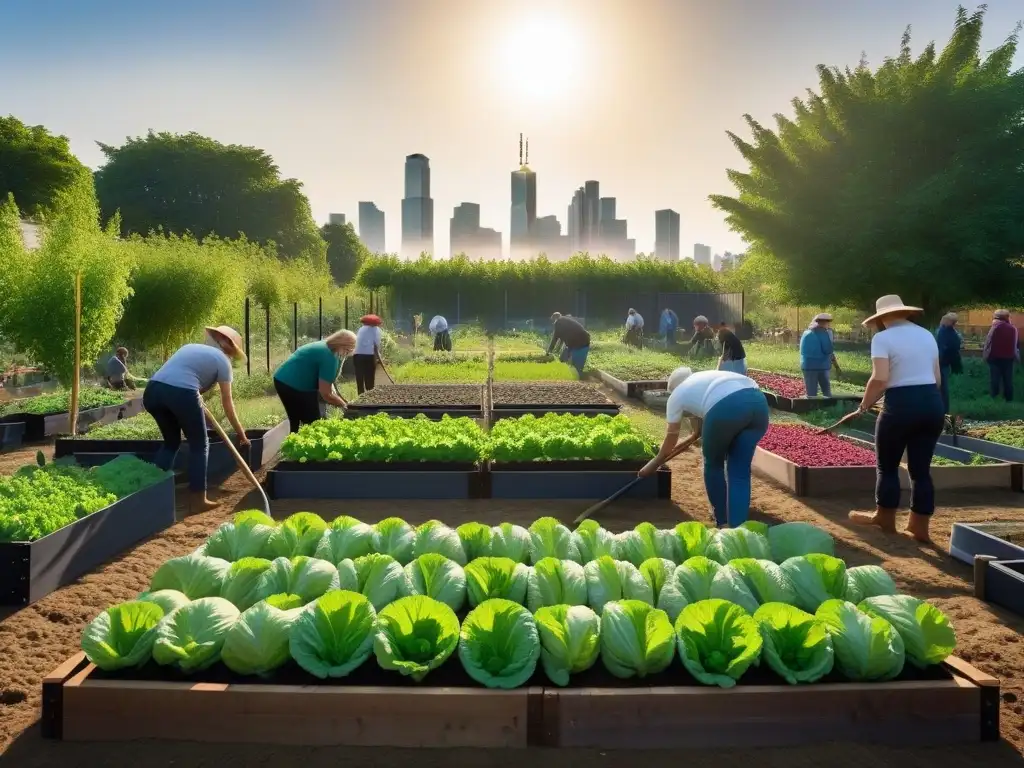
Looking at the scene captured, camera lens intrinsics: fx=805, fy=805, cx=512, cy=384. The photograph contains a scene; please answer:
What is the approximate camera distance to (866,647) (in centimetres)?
316

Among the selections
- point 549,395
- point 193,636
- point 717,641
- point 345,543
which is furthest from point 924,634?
point 549,395

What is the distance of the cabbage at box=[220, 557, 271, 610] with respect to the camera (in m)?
3.75

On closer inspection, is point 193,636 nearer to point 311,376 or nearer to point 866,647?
point 866,647

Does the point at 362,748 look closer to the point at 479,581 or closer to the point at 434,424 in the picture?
the point at 479,581

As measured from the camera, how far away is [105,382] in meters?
16.0

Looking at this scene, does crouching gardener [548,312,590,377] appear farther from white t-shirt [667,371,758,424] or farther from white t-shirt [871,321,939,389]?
white t-shirt [667,371,758,424]

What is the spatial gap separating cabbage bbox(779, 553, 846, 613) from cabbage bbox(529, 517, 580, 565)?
1.08m

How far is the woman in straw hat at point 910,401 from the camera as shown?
584cm

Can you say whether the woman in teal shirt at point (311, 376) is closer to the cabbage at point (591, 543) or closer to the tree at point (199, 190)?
the cabbage at point (591, 543)

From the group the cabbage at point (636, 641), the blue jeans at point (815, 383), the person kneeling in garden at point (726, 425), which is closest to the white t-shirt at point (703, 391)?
the person kneeling in garden at point (726, 425)

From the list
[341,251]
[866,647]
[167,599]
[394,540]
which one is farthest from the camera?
[341,251]

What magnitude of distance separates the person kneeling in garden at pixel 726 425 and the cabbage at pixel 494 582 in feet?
7.04

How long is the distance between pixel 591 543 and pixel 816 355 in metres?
9.23

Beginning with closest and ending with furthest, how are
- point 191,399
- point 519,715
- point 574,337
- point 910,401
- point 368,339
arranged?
point 519,715, point 910,401, point 191,399, point 368,339, point 574,337
